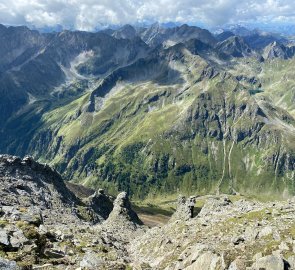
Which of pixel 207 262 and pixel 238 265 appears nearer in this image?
pixel 238 265

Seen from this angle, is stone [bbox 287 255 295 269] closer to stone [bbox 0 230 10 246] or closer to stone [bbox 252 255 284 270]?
stone [bbox 252 255 284 270]

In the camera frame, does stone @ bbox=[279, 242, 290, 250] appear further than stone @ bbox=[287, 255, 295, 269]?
Yes

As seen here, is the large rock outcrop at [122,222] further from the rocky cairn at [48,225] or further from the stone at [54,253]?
the stone at [54,253]

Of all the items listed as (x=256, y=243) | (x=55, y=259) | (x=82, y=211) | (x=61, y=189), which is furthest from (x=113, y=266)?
(x=61, y=189)

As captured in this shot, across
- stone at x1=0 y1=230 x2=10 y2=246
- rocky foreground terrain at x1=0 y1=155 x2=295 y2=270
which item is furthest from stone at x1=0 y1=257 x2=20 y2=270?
stone at x1=0 y1=230 x2=10 y2=246

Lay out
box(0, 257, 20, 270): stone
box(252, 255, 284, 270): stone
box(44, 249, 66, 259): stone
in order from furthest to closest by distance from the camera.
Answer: box(44, 249, 66, 259): stone, box(252, 255, 284, 270): stone, box(0, 257, 20, 270): stone

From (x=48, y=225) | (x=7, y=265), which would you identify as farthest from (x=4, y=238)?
(x=48, y=225)

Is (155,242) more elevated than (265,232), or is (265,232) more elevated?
(155,242)

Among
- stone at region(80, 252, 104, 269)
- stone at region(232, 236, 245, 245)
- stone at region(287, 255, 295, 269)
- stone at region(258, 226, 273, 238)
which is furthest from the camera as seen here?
stone at region(258, 226, 273, 238)

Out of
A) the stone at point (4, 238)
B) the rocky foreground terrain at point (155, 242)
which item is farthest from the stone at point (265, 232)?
the stone at point (4, 238)

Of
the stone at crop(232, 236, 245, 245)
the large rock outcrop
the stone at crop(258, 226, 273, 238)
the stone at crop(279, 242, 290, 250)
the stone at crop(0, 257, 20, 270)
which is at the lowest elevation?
the stone at crop(0, 257, 20, 270)

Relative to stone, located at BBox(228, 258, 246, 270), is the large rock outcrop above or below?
above

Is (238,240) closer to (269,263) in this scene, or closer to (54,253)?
(269,263)

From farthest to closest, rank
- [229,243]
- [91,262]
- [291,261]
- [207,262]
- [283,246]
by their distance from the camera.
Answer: [229,243], [283,246], [91,262], [207,262], [291,261]
